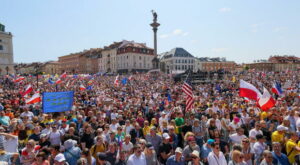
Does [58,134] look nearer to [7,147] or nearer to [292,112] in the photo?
[7,147]

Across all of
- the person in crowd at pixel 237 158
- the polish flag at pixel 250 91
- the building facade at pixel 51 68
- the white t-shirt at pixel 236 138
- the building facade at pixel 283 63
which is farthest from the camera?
the building facade at pixel 51 68

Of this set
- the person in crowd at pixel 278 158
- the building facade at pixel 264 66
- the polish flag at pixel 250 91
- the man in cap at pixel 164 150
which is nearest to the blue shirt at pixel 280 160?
the person in crowd at pixel 278 158

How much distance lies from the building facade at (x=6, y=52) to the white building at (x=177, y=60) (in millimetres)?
51903

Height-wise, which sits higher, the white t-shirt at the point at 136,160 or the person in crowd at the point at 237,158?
the person in crowd at the point at 237,158

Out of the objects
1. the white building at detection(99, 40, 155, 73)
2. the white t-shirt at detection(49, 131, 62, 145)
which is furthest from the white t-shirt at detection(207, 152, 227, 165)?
the white building at detection(99, 40, 155, 73)

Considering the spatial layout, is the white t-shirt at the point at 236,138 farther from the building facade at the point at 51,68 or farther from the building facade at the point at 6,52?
the building facade at the point at 51,68

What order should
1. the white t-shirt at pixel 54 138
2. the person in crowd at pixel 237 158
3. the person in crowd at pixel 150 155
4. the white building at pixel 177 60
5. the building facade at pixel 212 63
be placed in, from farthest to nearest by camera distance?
1. the building facade at pixel 212 63
2. the white building at pixel 177 60
3. the white t-shirt at pixel 54 138
4. the person in crowd at pixel 150 155
5. the person in crowd at pixel 237 158

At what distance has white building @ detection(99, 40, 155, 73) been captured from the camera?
291 feet

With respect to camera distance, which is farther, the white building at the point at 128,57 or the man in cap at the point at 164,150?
the white building at the point at 128,57

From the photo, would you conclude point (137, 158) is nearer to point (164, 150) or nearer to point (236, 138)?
point (164, 150)

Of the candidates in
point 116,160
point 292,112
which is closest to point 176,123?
point 116,160

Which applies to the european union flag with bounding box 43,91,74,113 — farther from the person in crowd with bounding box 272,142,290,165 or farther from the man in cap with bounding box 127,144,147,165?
the person in crowd with bounding box 272,142,290,165

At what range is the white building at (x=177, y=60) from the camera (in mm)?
96062

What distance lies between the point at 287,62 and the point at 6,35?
12299 centimetres
